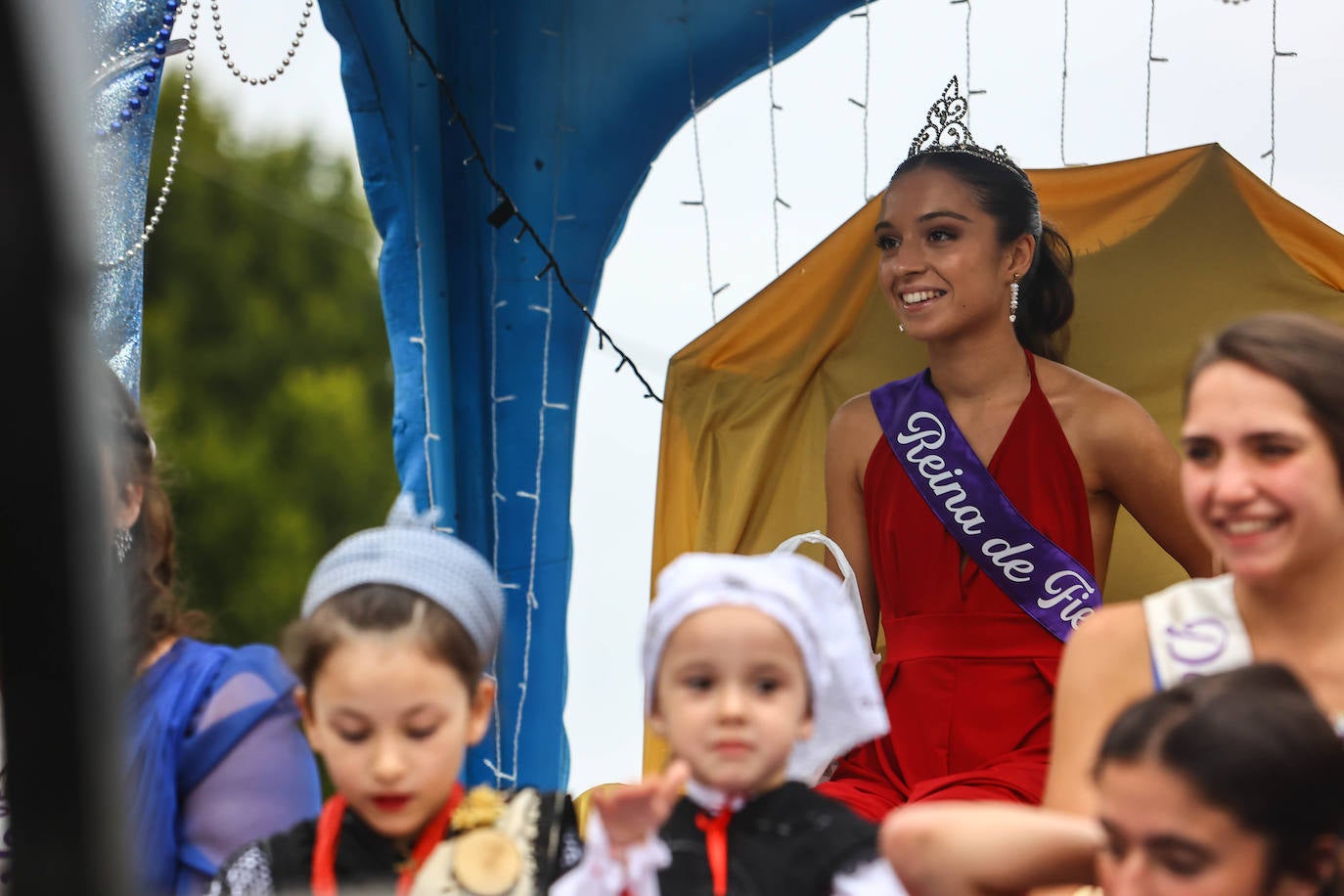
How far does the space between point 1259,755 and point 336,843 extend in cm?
97

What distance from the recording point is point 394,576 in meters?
1.81

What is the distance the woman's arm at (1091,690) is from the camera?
1.76 metres

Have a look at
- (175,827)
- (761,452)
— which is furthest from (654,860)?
(761,452)

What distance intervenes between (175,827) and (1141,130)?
2.22m

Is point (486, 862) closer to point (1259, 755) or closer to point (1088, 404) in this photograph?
point (1259, 755)

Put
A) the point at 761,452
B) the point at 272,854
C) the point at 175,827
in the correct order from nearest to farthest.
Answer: the point at 272,854, the point at 175,827, the point at 761,452

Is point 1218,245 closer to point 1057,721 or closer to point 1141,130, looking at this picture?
point 1141,130

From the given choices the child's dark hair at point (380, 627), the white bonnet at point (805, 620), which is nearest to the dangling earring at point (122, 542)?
the child's dark hair at point (380, 627)

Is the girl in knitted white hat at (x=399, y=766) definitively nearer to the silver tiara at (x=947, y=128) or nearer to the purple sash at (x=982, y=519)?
the purple sash at (x=982, y=519)

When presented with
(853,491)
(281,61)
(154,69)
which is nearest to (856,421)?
(853,491)

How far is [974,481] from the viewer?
9.29 feet

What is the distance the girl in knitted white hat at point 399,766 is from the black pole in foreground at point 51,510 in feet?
3.87

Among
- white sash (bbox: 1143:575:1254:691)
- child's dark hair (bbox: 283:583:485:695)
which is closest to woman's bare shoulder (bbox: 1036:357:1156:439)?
white sash (bbox: 1143:575:1254:691)

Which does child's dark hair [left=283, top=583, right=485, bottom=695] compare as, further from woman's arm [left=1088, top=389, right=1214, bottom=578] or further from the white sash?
woman's arm [left=1088, top=389, right=1214, bottom=578]
